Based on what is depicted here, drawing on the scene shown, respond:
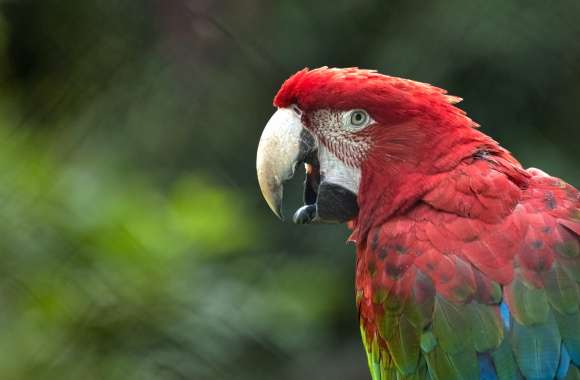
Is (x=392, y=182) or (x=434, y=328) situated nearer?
(x=434, y=328)

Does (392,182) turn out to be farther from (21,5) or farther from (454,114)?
(21,5)

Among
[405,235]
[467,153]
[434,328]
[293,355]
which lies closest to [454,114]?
[467,153]

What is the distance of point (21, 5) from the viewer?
2.26m

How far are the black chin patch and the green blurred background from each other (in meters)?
0.46

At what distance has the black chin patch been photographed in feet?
5.03

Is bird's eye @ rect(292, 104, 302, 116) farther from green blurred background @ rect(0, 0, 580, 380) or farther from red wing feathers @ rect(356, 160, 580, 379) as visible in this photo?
green blurred background @ rect(0, 0, 580, 380)

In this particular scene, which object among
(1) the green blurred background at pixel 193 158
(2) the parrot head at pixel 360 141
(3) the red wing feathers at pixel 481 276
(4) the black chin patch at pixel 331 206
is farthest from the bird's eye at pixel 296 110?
(1) the green blurred background at pixel 193 158

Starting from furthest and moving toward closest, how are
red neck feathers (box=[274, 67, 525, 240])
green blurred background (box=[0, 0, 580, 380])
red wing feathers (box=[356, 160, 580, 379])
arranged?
green blurred background (box=[0, 0, 580, 380]), red neck feathers (box=[274, 67, 525, 240]), red wing feathers (box=[356, 160, 580, 379])

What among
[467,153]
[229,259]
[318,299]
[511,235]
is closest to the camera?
[511,235]

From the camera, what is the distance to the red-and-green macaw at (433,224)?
129 centimetres

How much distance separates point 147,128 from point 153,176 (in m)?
0.20

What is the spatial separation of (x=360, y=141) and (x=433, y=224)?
230 millimetres

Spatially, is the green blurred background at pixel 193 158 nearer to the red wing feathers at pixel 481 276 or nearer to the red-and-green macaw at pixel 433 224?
the red-and-green macaw at pixel 433 224

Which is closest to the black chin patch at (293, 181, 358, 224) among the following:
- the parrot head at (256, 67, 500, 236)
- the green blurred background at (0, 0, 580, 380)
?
the parrot head at (256, 67, 500, 236)
